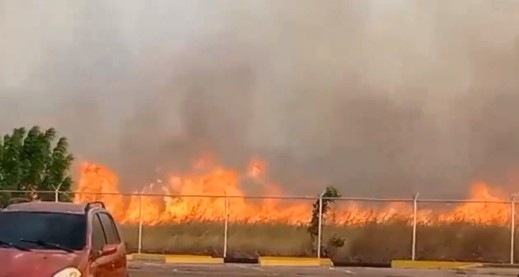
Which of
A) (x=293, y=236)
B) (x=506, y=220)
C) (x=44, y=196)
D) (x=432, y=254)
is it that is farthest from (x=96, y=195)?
(x=506, y=220)

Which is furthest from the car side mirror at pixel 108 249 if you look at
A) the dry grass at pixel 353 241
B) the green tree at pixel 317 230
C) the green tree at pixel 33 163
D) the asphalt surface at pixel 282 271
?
the green tree at pixel 33 163

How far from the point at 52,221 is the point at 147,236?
24.6 metres

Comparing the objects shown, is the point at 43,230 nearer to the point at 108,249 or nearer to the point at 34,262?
the point at 108,249

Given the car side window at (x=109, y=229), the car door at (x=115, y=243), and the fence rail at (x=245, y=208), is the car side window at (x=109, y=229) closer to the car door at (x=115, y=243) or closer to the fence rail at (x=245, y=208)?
the car door at (x=115, y=243)

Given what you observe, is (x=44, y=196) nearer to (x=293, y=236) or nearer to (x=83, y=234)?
(x=293, y=236)

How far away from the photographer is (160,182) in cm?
4297

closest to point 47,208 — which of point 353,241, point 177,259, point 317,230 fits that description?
point 177,259

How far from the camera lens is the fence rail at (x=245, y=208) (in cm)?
3362

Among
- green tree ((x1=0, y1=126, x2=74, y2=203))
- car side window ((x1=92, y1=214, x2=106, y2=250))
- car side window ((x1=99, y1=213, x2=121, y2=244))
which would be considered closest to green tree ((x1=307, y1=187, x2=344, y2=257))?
green tree ((x1=0, y1=126, x2=74, y2=203))

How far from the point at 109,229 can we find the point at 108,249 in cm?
78

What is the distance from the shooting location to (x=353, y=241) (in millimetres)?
35188

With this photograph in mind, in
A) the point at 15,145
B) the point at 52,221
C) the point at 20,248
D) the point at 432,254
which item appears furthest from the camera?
the point at 15,145

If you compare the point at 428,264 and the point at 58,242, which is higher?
the point at 58,242

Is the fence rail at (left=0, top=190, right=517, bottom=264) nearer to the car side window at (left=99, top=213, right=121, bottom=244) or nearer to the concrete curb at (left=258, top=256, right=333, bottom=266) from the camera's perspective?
the concrete curb at (left=258, top=256, right=333, bottom=266)
